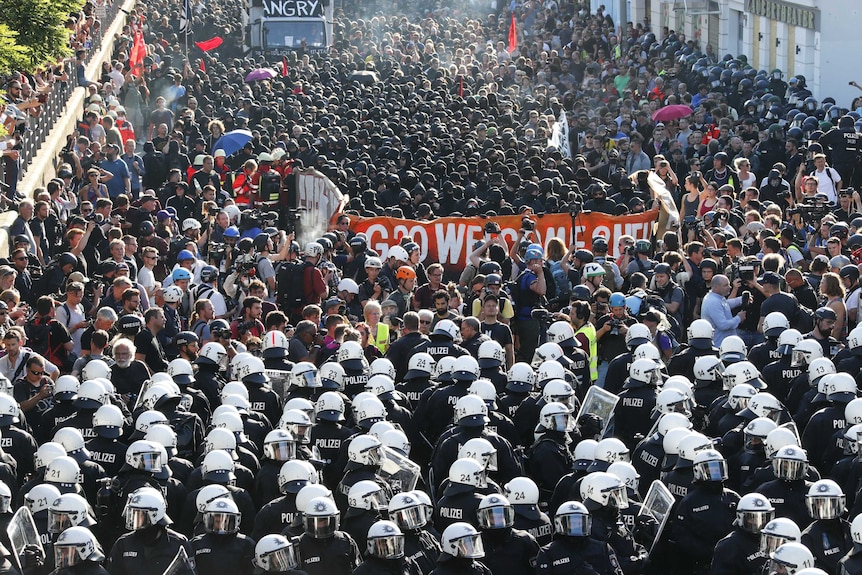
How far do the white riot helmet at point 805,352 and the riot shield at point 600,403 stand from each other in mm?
1820

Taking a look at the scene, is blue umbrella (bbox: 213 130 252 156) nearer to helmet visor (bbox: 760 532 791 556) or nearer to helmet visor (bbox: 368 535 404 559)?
helmet visor (bbox: 368 535 404 559)

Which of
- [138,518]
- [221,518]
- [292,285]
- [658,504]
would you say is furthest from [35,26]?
[658,504]

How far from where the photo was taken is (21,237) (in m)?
18.0

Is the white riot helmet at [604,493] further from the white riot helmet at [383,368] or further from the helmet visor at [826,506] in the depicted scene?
the white riot helmet at [383,368]

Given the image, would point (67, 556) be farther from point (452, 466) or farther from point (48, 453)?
point (452, 466)

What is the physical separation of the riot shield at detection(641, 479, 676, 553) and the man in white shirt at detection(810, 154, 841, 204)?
11202mm

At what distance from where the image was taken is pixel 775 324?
48.6ft

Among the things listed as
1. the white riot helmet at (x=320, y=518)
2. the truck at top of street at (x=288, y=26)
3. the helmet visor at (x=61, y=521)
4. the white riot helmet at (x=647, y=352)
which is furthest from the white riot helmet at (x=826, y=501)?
the truck at top of street at (x=288, y=26)

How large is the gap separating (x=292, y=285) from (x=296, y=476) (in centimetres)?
662

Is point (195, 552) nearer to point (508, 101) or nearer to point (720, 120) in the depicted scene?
point (720, 120)

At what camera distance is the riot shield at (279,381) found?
13.9 metres

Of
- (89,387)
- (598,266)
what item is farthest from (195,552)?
(598,266)

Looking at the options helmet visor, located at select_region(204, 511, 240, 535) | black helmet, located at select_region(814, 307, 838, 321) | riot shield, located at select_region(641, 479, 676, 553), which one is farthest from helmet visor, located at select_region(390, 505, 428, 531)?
black helmet, located at select_region(814, 307, 838, 321)

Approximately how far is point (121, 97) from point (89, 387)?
18.6 m
